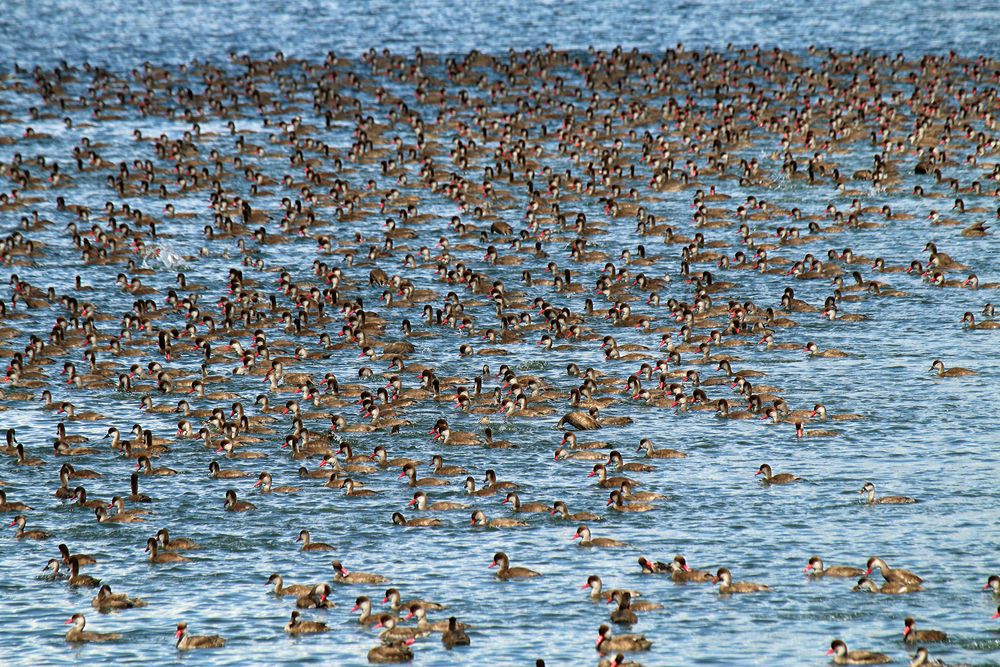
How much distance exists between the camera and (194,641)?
86.1 feet

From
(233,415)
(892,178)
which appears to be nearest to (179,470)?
(233,415)

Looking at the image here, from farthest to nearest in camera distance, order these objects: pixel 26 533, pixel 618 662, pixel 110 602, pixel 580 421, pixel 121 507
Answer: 1. pixel 580 421
2. pixel 121 507
3. pixel 26 533
4. pixel 110 602
5. pixel 618 662


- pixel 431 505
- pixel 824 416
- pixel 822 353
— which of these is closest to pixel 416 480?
pixel 431 505

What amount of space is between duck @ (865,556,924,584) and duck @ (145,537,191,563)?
1222cm

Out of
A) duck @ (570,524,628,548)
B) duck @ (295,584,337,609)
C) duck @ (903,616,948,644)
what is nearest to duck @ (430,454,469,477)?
→ duck @ (570,524,628,548)

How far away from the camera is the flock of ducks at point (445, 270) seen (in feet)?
110

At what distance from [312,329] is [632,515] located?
16.9 metres

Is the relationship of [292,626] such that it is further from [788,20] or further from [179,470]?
[788,20]

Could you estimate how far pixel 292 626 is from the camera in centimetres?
2669

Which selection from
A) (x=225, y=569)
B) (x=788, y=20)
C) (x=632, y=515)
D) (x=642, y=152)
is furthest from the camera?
(x=788, y=20)

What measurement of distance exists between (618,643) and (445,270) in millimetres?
27617

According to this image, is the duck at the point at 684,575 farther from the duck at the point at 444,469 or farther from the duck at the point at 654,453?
the duck at the point at 444,469

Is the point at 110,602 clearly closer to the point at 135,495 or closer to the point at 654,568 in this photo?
the point at 135,495

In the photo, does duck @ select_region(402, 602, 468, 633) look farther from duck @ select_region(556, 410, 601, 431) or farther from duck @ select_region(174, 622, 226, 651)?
duck @ select_region(556, 410, 601, 431)
